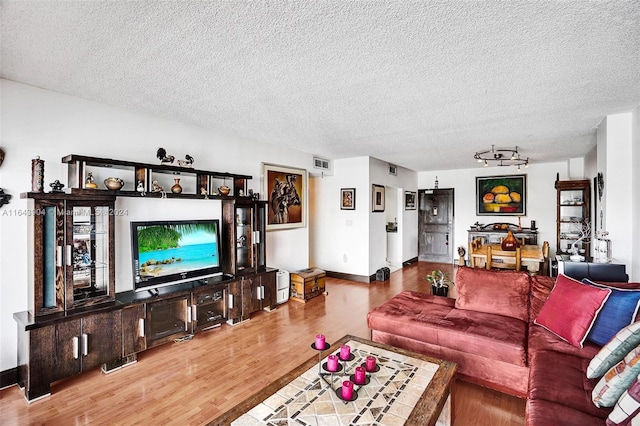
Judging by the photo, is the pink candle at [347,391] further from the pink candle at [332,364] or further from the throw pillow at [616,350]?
the throw pillow at [616,350]

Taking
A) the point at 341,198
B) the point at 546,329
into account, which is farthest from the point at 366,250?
the point at 546,329

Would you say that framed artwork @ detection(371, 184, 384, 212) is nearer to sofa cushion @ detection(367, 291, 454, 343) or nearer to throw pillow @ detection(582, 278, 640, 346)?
sofa cushion @ detection(367, 291, 454, 343)

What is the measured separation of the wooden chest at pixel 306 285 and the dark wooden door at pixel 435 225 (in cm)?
461

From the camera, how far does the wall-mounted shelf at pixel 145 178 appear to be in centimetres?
283

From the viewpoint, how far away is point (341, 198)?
654 cm

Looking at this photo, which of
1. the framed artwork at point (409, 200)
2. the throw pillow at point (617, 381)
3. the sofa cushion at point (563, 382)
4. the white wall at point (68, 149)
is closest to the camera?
the throw pillow at point (617, 381)

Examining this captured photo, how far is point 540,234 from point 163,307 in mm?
8107

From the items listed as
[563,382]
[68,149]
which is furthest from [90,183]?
[563,382]

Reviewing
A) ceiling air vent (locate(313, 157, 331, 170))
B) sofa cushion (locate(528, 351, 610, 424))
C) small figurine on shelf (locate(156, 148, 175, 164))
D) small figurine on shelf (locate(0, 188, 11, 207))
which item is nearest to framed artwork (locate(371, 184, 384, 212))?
ceiling air vent (locate(313, 157, 331, 170))

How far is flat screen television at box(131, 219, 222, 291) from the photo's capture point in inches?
127

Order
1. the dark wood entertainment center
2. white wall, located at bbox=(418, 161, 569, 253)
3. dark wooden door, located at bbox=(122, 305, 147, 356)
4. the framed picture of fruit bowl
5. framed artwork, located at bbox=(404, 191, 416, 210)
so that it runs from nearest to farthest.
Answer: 1. the dark wood entertainment center
2. dark wooden door, located at bbox=(122, 305, 147, 356)
3. white wall, located at bbox=(418, 161, 569, 253)
4. the framed picture of fruit bowl
5. framed artwork, located at bbox=(404, 191, 416, 210)

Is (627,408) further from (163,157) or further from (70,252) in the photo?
(163,157)

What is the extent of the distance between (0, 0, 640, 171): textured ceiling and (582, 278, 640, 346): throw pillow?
169 cm

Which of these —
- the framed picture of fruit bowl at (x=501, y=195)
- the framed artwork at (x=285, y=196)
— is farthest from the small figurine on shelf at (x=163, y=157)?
the framed picture of fruit bowl at (x=501, y=195)
